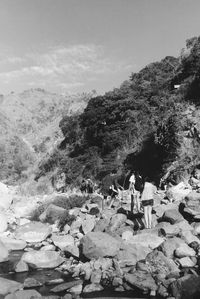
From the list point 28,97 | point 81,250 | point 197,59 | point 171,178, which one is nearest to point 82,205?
point 171,178

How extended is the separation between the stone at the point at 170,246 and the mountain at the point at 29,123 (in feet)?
131

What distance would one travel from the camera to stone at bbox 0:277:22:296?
1109cm

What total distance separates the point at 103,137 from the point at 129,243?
753 inches

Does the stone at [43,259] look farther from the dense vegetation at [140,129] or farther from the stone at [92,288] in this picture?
the dense vegetation at [140,129]

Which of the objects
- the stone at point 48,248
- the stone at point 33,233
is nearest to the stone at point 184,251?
the stone at point 48,248

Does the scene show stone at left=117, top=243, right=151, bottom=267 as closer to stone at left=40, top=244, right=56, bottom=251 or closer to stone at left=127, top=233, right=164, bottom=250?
stone at left=127, top=233, right=164, bottom=250

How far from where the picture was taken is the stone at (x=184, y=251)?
12.3 meters

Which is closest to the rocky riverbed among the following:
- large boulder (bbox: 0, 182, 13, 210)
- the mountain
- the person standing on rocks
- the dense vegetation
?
the person standing on rocks

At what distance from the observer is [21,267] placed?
1317 cm

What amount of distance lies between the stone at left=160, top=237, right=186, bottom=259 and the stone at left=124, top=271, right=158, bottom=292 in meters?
1.41

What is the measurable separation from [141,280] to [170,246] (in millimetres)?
2079


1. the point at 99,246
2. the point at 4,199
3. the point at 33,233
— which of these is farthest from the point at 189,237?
the point at 4,199

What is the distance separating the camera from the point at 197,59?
2883cm

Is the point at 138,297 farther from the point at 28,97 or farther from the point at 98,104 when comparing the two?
the point at 28,97
